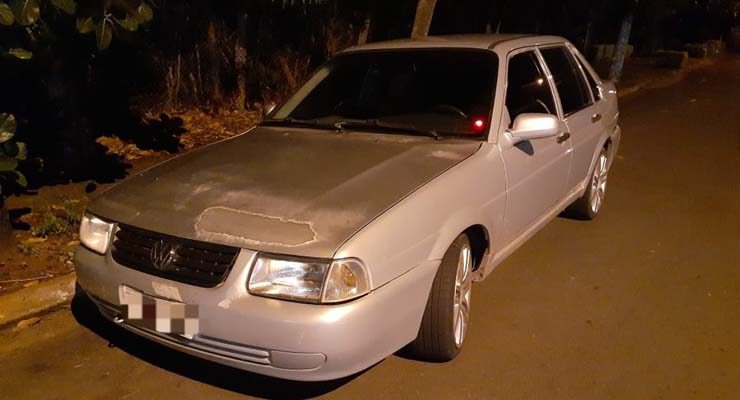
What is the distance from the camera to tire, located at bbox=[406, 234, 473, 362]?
3279 millimetres

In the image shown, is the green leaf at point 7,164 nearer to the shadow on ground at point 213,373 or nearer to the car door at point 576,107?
the shadow on ground at point 213,373

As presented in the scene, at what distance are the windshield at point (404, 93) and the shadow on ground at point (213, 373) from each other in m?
1.56

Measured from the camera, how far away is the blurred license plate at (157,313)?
2.89 meters

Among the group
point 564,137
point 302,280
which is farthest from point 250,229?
point 564,137

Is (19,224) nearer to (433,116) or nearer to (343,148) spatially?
(343,148)

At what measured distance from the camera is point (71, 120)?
616 centimetres

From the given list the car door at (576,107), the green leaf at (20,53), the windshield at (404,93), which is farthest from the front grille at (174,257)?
the car door at (576,107)

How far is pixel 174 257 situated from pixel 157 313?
0.26 m

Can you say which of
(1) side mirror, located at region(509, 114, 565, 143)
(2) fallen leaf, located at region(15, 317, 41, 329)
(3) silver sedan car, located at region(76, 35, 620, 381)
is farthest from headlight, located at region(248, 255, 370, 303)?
(2) fallen leaf, located at region(15, 317, 41, 329)

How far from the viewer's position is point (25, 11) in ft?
12.6

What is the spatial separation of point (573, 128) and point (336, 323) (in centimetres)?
282

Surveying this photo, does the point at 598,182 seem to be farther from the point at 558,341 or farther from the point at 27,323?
the point at 27,323

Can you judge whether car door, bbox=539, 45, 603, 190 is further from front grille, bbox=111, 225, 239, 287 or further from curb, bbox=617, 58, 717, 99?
curb, bbox=617, 58, 717, 99

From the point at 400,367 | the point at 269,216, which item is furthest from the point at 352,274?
the point at 400,367
